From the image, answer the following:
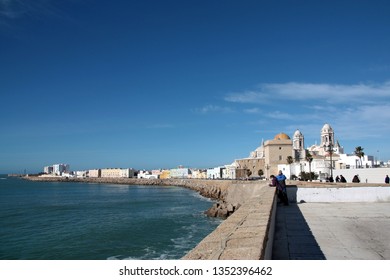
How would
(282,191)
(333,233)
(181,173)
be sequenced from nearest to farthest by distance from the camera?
(333,233) < (282,191) < (181,173)

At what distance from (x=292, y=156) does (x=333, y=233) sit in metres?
63.9

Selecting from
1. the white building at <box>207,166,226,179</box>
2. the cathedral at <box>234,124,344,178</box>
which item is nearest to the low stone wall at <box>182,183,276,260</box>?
the cathedral at <box>234,124,344,178</box>

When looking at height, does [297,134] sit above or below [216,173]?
above

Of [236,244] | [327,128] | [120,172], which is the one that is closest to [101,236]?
[236,244]

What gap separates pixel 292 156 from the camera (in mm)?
67500

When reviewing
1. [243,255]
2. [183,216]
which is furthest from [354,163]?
[243,255]

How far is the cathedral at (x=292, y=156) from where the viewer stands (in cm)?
5041

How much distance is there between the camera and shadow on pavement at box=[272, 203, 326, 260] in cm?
455

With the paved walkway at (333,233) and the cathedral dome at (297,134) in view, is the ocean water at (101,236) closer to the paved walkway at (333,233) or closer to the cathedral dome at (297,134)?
the paved walkway at (333,233)

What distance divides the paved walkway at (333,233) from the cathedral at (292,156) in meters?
31.9

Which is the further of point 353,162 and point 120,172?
point 120,172

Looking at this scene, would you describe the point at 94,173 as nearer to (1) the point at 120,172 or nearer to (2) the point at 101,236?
(1) the point at 120,172

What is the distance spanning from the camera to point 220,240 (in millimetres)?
3363

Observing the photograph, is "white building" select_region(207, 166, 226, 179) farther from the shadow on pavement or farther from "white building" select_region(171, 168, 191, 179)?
the shadow on pavement
